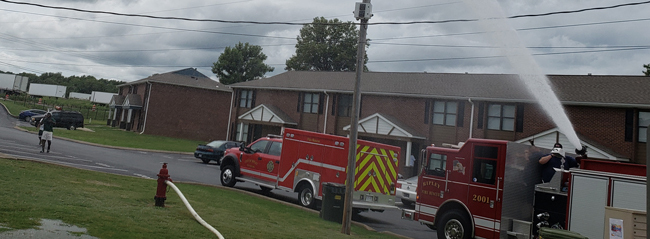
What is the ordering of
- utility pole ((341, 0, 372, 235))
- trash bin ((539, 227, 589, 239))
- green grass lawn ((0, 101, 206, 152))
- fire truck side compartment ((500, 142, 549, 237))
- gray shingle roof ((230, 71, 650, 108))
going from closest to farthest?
trash bin ((539, 227, 589, 239)) < fire truck side compartment ((500, 142, 549, 237)) < utility pole ((341, 0, 372, 235)) < gray shingle roof ((230, 71, 650, 108)) < green grass lawn ((0, 101, 206, 152))

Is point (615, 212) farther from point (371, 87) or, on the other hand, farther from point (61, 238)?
point (371, 87)

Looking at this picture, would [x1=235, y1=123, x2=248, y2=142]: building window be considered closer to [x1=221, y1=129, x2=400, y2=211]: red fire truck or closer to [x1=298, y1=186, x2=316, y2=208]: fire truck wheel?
[x1=221, y1=129, x2=400, y2=211]: red fire truck

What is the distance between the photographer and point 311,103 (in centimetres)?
3803

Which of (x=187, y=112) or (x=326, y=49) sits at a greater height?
(x=326, y=49)

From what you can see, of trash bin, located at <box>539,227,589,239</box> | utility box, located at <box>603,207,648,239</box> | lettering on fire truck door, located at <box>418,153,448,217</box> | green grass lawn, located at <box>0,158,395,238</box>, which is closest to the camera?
utility box, located at <box>603,207,648,239</box>

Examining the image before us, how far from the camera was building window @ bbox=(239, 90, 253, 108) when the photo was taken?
42.3m

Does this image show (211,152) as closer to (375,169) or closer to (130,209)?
(375,169)

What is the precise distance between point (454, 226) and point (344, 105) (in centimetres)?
2537

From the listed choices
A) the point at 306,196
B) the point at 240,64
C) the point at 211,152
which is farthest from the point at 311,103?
the point at 240,64

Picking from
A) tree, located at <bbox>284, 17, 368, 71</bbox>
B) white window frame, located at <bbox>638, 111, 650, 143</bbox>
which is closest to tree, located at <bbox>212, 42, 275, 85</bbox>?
tree, located at <bbox>284, 17, 368, 71</bbox>

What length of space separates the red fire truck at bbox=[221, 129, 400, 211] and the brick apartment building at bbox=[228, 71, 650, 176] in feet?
35.1

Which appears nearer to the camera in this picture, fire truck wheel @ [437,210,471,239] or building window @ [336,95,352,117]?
fire truck wheel @ [437,210,471,239]

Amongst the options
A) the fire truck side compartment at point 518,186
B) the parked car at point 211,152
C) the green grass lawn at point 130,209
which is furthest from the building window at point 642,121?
the parked car at point 211,152

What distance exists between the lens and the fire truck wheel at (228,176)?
16.8 m
